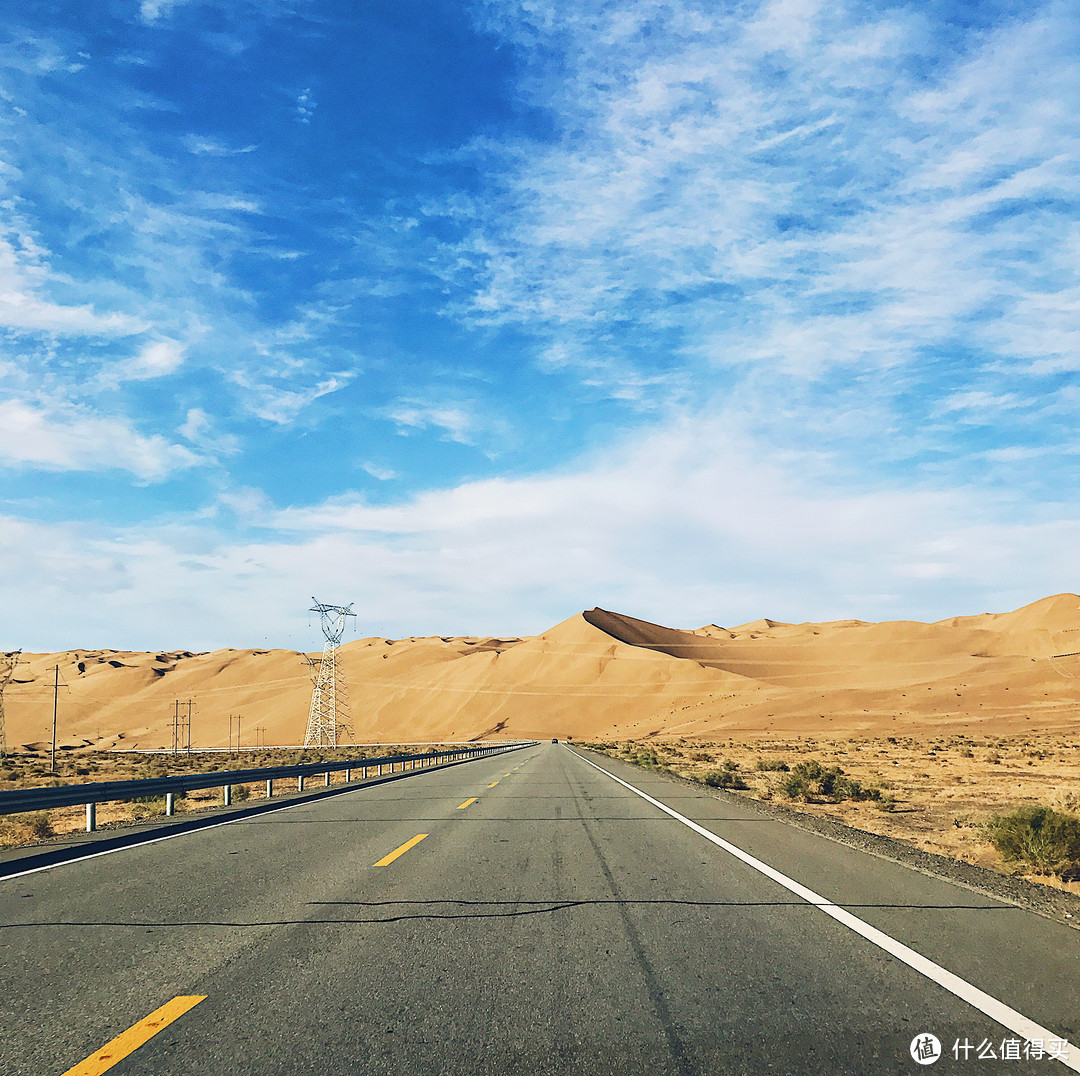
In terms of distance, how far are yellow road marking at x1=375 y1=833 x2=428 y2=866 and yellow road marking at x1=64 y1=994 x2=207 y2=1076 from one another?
487 cm

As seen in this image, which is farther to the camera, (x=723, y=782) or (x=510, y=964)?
(x=723, y=782)

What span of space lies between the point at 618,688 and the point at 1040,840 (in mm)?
108240

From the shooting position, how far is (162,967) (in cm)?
538

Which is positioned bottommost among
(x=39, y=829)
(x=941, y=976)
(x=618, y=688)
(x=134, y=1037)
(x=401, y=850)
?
(x=618, y=688)

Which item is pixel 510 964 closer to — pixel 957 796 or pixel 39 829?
pixel 39 829

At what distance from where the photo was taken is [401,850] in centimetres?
1041

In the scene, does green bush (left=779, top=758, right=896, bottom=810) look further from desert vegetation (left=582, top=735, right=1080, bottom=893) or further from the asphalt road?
the asphalt road

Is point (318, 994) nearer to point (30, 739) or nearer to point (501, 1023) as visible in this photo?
point (501, 1023)

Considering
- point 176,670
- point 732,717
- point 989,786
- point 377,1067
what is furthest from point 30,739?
point 377,1067

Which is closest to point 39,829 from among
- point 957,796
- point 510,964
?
point 510,964

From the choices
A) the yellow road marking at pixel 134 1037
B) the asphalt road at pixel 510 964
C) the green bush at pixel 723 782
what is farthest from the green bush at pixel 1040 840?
the green bush at pixel 723 782

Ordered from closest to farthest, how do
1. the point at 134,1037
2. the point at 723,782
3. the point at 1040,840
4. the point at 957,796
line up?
the point at 134,1037, the point at 1040,840, the point at 957,796, the point at 723,782

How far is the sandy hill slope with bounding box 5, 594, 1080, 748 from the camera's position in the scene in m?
77.0

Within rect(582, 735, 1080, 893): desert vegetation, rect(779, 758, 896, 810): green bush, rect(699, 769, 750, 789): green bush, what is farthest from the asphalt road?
rect(699, 769, 750, 789): green bush
